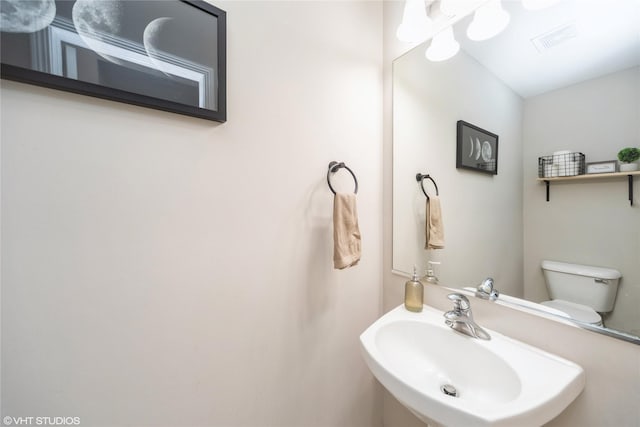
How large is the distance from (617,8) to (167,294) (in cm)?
151

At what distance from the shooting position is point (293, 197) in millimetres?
903

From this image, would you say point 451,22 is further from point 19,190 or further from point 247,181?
point 19,190

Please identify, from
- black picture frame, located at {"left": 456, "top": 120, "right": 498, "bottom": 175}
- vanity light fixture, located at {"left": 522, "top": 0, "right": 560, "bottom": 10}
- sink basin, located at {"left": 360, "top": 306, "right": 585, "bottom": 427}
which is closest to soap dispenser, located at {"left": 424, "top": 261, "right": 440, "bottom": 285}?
sink basin, located at {"left": 360, "top": 306, "right": 585, "bottom": 427}

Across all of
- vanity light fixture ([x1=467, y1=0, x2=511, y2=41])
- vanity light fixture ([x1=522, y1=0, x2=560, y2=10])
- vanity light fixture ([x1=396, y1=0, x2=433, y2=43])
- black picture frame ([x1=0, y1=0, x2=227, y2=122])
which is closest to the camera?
black picture frame ([x1=0, y1=0, x2=227, y2=122])

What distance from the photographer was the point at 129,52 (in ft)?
1.95

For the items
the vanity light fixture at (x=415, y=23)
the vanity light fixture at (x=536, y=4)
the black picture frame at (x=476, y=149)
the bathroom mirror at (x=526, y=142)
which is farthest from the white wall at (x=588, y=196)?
the vanity light fixture at (x=415, y=23)

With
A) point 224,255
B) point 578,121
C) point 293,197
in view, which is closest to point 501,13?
point 578,121

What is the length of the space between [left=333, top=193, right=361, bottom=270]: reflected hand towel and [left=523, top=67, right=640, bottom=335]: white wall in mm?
604

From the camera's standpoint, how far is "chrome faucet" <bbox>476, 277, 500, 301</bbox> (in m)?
0.83

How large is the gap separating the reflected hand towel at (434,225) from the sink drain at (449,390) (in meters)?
0.53

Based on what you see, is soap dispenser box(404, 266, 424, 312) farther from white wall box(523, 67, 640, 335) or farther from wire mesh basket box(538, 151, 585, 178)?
wire mesh basket box(538, 151, 585, 178)

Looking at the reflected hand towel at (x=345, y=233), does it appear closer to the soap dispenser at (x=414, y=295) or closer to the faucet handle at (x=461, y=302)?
the soap dispenser at (x=414, y=295)

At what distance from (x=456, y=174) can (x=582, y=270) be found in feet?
1.70

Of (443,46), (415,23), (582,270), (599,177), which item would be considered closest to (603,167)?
(599,177)
